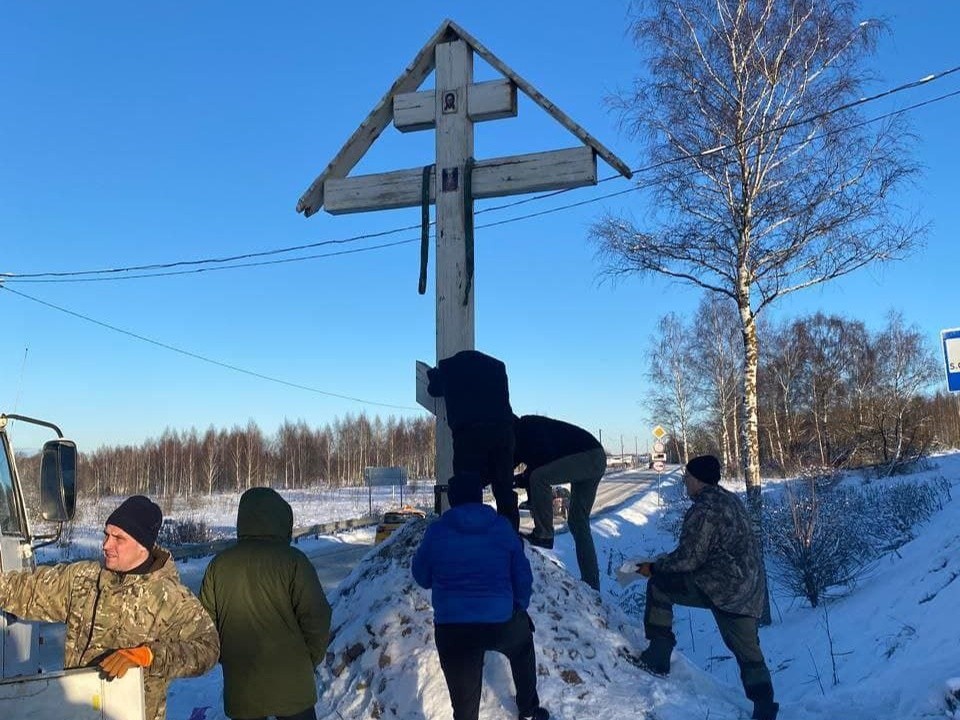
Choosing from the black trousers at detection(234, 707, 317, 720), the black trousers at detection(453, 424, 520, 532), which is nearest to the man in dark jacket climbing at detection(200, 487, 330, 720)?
the black trousers at detection(234, 707, 317, 720)

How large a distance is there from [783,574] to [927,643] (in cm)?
529

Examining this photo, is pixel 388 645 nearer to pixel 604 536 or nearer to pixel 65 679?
pixel 65 679

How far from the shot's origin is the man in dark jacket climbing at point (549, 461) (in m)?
5.68

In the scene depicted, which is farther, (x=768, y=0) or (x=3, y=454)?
(x=768, y=0)

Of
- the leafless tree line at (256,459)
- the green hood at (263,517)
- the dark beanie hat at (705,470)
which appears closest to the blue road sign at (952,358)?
the dark beanie hat at (705,470)

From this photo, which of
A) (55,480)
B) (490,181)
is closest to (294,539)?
(490,181)

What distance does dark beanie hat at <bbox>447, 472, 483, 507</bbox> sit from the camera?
4.06 meters

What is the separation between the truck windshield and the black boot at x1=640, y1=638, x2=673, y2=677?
11.7 ft

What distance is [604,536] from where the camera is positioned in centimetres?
2019

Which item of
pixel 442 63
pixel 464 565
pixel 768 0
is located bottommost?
pixel 464 565

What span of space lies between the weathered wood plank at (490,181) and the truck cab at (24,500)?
2593 millimetres

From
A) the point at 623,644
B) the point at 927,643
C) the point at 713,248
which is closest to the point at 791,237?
the point at 713,248

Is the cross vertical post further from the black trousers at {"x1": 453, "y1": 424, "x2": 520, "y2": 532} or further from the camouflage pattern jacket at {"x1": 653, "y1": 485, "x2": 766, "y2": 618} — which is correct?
the camouflage pattern jacket at {"x1": 653, "y1": 485, "x2": 766, "y2": 618}

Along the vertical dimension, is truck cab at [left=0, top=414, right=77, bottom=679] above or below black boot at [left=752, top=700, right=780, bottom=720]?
above
